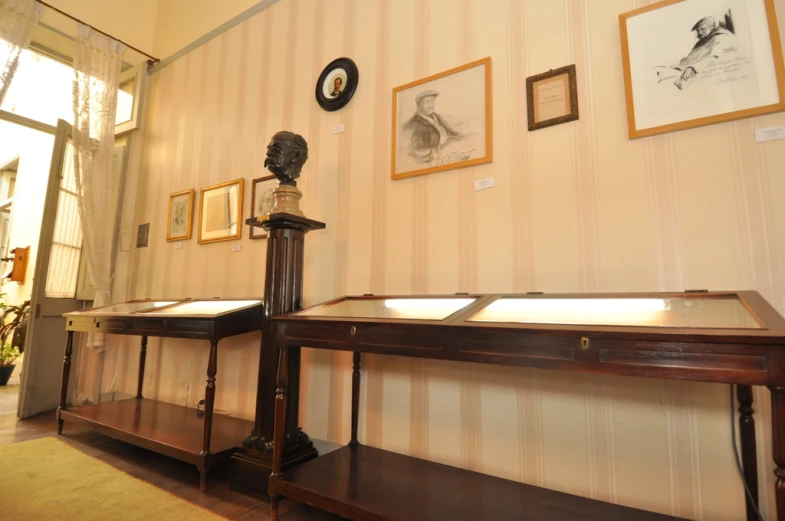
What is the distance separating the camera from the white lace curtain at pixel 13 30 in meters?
3.12

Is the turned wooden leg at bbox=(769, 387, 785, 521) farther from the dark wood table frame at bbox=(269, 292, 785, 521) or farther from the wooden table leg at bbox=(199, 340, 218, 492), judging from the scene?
the wooden table leg at bbox=(199, 340, 218, 492)

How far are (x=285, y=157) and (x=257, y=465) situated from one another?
1690mm

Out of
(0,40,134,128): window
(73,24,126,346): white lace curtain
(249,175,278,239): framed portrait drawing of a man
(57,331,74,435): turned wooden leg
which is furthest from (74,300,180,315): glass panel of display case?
(0,40,134,128): window

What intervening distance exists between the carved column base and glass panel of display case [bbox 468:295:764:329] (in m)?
1.27

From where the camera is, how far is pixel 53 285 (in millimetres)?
3762

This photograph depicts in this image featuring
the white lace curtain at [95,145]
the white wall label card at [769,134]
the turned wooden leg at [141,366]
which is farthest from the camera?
the white lace curtain at [95,145]

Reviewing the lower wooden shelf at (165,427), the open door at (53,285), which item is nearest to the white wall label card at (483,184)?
the lower wooden shelf at (165,427)

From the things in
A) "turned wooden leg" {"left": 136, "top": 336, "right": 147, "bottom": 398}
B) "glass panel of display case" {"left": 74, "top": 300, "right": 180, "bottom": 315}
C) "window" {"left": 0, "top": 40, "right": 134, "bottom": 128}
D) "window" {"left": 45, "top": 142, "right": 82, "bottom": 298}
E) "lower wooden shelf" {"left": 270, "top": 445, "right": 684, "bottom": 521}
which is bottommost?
"lower wooden shelf" {"left": 270, "top": 445, "right": 684, "bottom": 521}

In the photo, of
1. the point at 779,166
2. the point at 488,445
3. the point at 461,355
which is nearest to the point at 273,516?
the point at 488,445

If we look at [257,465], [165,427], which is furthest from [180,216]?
[257,465]

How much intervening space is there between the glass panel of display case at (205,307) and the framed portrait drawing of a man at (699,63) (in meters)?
2.33

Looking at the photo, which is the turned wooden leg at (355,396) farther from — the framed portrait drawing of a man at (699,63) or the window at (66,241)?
the window at (66,241)

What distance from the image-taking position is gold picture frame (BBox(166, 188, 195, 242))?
11.5 feet

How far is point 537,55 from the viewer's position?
2.01 metres
